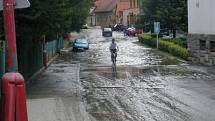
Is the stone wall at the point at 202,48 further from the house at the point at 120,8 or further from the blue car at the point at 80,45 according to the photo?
the house at the point at 120,8

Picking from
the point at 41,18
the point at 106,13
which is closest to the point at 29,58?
the point at 41,18

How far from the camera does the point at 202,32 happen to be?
34.0 meters

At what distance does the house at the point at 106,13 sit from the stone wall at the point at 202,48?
91.4 meters

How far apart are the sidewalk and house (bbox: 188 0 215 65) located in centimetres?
864

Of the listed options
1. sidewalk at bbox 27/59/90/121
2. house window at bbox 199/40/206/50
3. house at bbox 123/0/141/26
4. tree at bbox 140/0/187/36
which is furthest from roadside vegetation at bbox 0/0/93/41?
house at bbox 123/0/141/26

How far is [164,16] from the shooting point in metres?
54.0

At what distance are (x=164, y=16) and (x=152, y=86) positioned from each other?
32.4 metres

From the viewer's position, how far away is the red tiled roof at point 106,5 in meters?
130

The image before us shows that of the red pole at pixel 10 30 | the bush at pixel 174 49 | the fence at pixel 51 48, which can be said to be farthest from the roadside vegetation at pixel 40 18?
the bush at pixel 174 49

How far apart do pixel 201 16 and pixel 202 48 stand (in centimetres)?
210

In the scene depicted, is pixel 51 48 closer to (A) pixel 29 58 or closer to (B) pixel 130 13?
(A) pixel 29 58

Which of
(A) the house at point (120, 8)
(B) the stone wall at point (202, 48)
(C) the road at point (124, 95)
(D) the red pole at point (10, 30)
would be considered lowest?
(C) the road at point (124, 95)

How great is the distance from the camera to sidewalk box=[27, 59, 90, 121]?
1466 centimetres

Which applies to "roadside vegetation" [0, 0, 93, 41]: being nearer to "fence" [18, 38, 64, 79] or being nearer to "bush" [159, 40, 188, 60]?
"fence" [18, 38, 64, 79]
